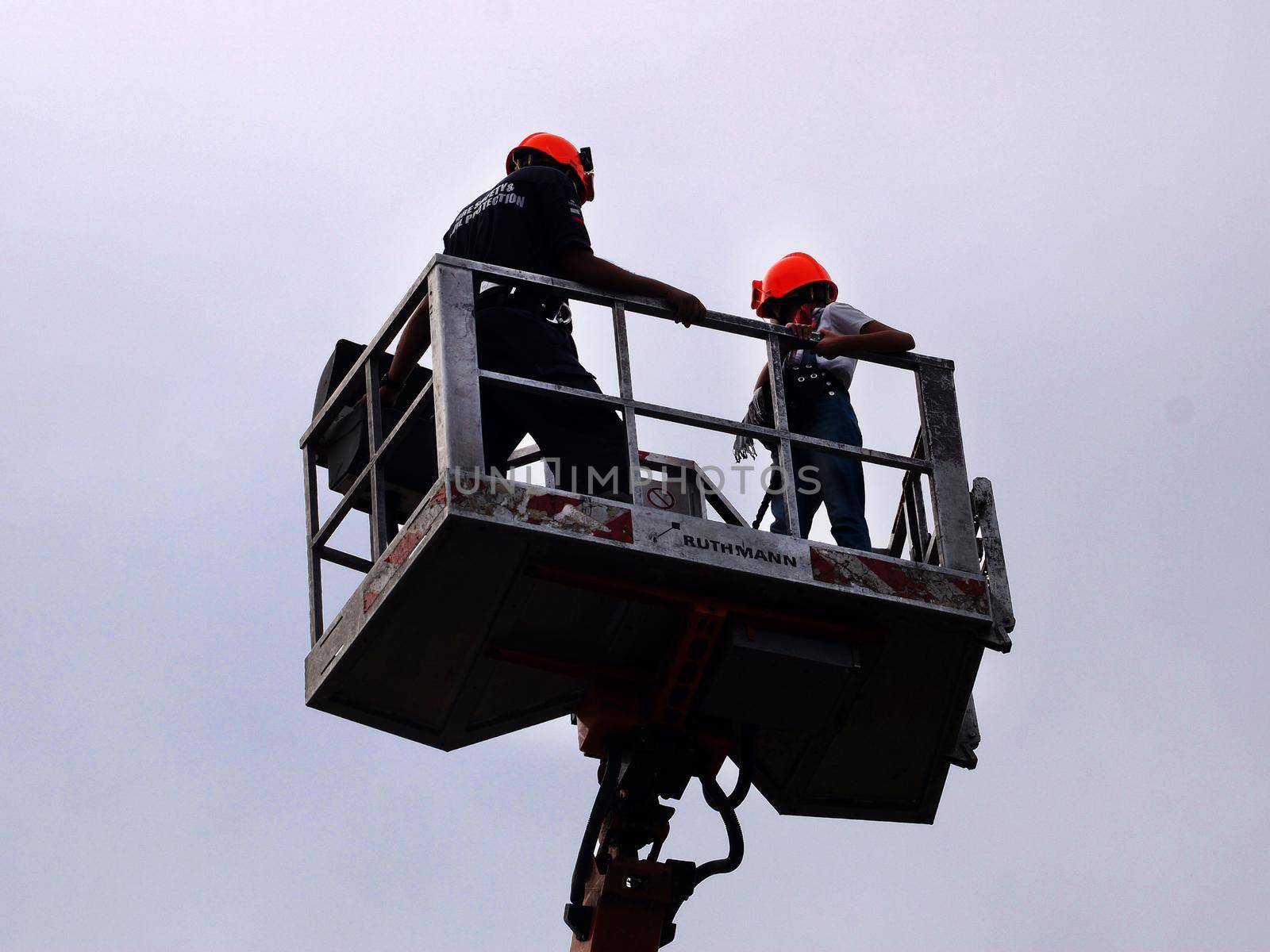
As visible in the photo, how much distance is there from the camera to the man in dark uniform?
870 cm

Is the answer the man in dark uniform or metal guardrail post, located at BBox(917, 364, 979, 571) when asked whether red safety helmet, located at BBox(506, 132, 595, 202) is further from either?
metal guardrail post, located at BBox(917, 364, 979, 571)

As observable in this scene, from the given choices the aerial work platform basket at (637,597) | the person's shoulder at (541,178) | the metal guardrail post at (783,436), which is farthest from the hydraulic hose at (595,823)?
the person's shoulder at (541,178)

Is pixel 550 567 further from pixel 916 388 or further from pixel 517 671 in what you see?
pixel 916 388

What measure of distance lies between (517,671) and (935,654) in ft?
6.43

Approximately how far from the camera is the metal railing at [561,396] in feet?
27.0

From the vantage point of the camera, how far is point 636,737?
29.2 ft

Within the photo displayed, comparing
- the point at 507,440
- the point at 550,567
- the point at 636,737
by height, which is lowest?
the point at 636,737

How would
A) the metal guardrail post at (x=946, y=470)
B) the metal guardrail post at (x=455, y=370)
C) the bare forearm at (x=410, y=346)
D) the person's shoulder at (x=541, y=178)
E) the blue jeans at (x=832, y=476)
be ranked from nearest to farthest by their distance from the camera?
1. the metal guardrail post at (x=455, y=370)
2. the metal guardrail post at (x=946, y=470)
3. the bare forearm at (x=410, y=346)
4. the blue jeans at (x=832, y=476)
5. the person's shoulder at (x=541, y=178)

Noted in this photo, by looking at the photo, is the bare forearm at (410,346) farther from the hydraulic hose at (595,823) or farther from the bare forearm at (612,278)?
the hydraulic hose at (595,823)

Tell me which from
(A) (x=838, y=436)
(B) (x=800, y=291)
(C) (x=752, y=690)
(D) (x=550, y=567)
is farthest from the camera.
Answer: (B) (x=800, y=291)

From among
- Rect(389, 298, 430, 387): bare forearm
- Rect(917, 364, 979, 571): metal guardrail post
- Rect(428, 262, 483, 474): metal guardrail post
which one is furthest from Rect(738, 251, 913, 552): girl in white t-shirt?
Rect(389, 298, 430, 387): bare forearm

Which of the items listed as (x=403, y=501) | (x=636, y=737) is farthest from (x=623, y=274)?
(x=636, y=737)

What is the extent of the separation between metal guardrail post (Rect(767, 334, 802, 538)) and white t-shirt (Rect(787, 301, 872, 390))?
375 mm

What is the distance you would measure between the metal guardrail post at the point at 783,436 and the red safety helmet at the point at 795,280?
1.13m
